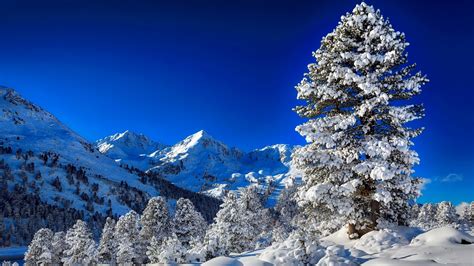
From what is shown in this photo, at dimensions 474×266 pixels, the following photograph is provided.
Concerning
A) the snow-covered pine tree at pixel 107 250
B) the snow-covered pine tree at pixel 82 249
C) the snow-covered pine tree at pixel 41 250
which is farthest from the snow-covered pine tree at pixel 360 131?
the snow-covered pine tree at pixel 41 250

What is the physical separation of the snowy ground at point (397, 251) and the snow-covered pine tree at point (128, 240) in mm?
40598

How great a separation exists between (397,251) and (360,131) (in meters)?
6.76

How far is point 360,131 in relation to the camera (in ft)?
68.3

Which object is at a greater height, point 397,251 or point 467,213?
point 467,213

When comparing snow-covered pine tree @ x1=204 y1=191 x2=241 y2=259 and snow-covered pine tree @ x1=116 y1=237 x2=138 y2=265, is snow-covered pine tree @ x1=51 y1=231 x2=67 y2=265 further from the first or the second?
snow-covered pine tree @ x1=204 y1=191 x2=241 y2=259

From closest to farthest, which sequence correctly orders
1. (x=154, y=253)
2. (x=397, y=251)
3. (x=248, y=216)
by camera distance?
(x=397, y=251), (x=154, y=253), (x=248, y=216)

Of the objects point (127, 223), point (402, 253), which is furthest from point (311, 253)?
point (127, 223)

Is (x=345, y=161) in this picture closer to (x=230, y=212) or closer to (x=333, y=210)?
(x=333, y=210)

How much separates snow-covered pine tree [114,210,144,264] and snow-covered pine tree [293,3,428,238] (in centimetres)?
3917

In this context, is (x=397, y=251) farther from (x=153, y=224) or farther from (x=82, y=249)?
(x=82, y=249)

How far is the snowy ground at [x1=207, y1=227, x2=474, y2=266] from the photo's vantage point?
13742mm

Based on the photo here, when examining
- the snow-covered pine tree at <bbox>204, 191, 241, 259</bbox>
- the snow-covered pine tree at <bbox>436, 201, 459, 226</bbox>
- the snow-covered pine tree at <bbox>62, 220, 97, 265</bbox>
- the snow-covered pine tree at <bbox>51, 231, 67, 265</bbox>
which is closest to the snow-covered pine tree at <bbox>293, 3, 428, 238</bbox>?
the snow-covered pine tree at <bbox>204, 191, 241, 259</bbox>

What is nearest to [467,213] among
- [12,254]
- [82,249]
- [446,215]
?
[446,215]

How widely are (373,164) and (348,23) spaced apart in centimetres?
739
